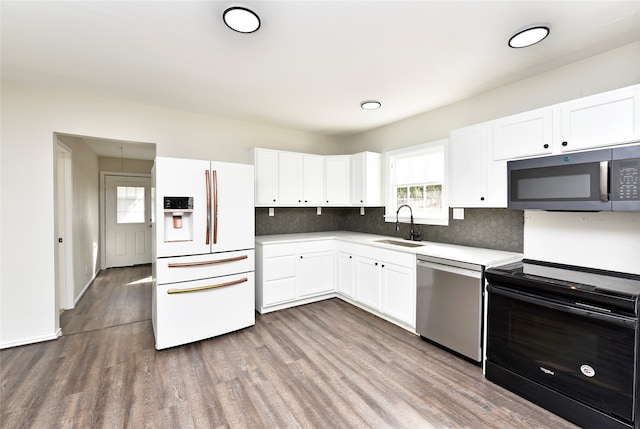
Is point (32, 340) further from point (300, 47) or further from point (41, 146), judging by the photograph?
point (300, 47)

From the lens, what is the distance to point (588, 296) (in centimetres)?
167

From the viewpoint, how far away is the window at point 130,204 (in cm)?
616

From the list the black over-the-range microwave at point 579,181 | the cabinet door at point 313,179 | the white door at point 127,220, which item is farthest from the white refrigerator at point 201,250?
the white door at point 127,220

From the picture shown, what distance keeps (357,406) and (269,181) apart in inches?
108

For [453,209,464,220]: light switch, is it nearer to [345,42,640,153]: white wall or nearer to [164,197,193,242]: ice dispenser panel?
[345,42,640,153]: white wall

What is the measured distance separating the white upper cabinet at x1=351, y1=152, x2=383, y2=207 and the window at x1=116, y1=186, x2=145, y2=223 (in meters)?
5.08

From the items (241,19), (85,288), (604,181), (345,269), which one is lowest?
(85,288)

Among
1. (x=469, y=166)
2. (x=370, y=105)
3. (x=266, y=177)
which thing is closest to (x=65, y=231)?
(x=266, y=177)

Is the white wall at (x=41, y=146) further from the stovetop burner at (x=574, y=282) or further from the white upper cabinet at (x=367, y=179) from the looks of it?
the stovetop burner at (x=574, y=282)

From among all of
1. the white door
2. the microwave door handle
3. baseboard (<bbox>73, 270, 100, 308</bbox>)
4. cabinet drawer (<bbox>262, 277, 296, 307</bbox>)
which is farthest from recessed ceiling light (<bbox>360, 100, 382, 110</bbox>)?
the white door

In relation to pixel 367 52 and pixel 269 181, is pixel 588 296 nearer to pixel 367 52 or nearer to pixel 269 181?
pixel 367 52

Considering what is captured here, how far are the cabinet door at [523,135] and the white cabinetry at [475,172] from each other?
3.3 inches

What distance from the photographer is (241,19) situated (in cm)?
171

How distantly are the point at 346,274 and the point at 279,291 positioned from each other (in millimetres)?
920
